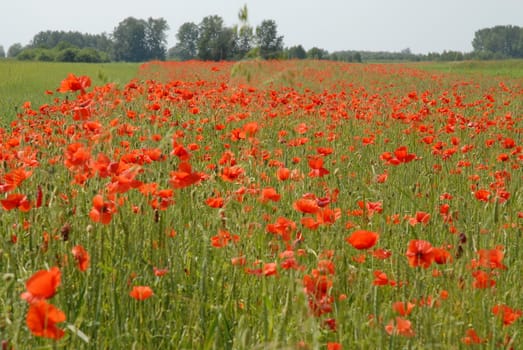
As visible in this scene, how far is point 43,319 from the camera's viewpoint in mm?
1137

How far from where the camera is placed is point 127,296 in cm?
188

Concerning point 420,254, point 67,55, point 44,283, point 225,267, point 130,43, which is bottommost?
point 225,267

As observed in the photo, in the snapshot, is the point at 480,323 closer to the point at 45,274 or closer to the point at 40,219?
the point at 45,274

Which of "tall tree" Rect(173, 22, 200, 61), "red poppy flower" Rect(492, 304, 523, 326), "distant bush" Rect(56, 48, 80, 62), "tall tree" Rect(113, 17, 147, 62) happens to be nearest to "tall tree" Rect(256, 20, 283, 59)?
"red poppy flower" Rect(492, 304, 523, 326)

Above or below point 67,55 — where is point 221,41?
below

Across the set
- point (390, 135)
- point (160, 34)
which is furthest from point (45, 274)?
point (160, 34)

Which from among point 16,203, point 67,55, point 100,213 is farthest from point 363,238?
point 67,55

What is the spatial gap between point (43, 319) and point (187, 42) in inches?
4353

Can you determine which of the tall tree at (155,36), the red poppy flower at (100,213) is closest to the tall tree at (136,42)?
the tall tree at (155,36)

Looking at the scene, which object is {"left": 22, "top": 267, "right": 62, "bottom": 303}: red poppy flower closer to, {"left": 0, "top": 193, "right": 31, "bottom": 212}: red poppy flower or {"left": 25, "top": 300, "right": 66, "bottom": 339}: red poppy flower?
{"left": 25, "top": 300, "right": 66, "bottom": 339}: red poppy flower

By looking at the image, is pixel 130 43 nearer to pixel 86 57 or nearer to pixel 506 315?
pixel 86 57

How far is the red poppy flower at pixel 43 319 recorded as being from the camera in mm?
1120

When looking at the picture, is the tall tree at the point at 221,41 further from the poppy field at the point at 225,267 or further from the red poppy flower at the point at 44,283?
the red poppy flower at the point at 44,283

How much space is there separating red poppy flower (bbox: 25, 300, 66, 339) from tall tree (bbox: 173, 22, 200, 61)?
102847mm
